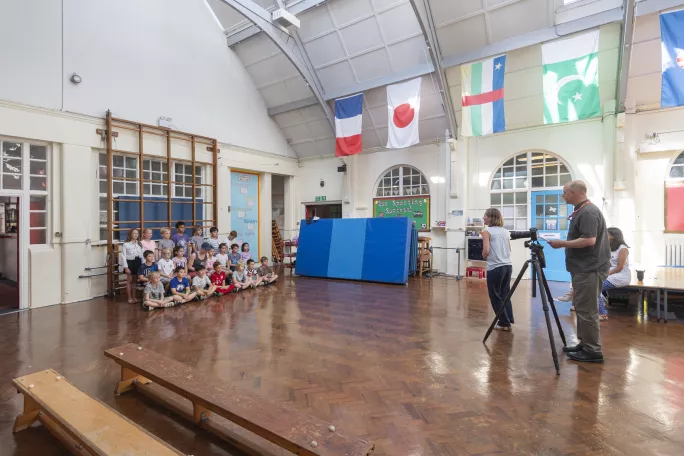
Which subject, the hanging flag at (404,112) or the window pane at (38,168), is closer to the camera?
the window pane at (38,168)

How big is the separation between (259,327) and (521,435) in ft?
10.0

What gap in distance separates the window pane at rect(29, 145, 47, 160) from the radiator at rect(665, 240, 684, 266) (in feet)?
36.5

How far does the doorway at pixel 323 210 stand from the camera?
36.1ft

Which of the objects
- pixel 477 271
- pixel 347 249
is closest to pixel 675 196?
pixel 477 271

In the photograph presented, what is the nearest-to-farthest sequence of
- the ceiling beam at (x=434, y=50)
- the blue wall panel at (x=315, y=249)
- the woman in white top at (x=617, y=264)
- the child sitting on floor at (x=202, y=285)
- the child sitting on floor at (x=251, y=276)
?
the woman in white top at (x=617, y=264) → the child sitting on floor at (x=202, y=285) → the ceiling beam at (x=434, y=50) → the child sitting on floor at (x=251, y=276) → the blue wall panel at (x=315, y=249)

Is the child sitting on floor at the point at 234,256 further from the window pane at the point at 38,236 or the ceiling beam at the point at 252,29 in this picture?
the ceiling beam at the point at 252,29

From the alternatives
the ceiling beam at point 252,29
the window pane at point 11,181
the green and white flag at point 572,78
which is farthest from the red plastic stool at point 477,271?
the window pane at point 11,181

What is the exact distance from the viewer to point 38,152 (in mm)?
5809

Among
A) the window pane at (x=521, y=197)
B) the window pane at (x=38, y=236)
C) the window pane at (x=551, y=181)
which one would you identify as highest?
the window pane at (x=551, y=181)

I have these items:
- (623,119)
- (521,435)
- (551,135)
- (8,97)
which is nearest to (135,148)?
(8,97)

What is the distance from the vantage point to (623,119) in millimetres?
6570

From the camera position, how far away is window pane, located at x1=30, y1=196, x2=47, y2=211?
5731 millimetres

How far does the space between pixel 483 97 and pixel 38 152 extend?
7.90 m

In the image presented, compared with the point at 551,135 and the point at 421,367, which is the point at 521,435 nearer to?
the point at 421,367
